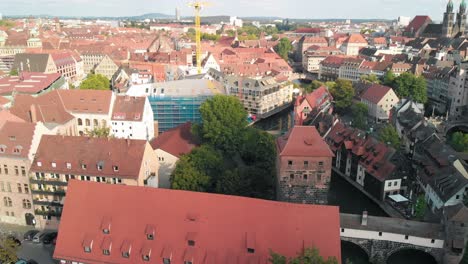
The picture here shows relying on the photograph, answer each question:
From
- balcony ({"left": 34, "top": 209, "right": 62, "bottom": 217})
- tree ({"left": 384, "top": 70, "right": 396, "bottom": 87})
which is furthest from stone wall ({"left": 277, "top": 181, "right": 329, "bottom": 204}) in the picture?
tree ({"left": 384, "top": 70, "right": 396, "bottom": 87})

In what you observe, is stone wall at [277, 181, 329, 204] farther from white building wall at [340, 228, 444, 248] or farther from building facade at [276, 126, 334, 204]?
white building wall at [340, 228, 444, 248]

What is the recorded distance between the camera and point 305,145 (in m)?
43.3

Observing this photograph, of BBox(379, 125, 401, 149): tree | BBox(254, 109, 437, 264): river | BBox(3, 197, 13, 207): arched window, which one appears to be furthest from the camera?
BBox(379, 125, 401, 149): tree

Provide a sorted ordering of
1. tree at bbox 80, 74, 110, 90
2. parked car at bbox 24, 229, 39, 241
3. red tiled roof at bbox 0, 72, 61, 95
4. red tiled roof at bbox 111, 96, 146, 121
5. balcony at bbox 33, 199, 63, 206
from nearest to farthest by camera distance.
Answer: parked car at bbox 24, 229, 39, 241
balcony at bbox 33, 199, 63, 206
red tiled roof at bbox 111, 96, 146, 121
red tiled roof at bbox 0, 72, 61, 95
tree at bbox 80, 74, 110, 90

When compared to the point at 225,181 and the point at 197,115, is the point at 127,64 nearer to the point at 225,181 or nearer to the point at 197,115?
the point at 197,115

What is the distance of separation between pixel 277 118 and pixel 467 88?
1617 inches

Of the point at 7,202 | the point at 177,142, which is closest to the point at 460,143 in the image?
the point at 177,142

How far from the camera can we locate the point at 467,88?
91.4 metres

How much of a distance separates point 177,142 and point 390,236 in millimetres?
31995

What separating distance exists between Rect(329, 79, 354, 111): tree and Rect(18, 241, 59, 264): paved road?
73.9 metres

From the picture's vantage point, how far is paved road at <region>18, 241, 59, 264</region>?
41.4 metres

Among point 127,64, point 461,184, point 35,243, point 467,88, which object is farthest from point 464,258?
point 127,64

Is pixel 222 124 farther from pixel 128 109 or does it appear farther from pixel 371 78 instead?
pixel 371 78

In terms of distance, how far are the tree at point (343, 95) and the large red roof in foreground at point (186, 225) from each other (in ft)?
236
